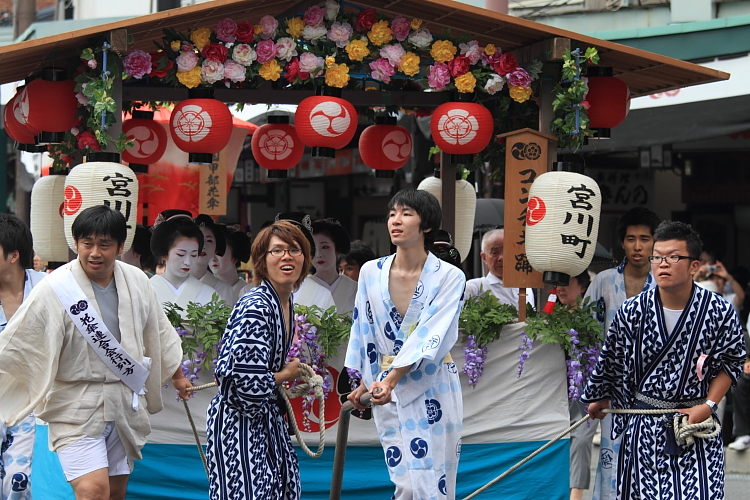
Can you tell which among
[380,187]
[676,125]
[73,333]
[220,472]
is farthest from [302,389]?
[380,187]

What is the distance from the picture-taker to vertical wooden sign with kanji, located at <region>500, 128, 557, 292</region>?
21.5 ft

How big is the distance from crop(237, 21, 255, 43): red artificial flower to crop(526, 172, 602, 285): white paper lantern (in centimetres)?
220

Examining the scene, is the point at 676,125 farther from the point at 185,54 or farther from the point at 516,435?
the point at 185,54

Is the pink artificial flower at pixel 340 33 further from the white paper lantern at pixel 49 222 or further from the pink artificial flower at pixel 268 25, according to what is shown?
the white paper lantern at pixel 49 222

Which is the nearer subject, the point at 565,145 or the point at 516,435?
the point at 516,435

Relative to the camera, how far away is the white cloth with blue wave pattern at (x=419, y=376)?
486cm

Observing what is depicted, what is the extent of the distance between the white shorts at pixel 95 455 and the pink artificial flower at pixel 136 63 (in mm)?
2689

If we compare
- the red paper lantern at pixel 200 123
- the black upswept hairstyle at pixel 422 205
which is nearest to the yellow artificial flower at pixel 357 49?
the red paper lantern at pixel 200 123

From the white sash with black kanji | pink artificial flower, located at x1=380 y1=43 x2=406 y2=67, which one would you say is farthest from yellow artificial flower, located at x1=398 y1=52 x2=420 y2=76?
the white sash with black kanji

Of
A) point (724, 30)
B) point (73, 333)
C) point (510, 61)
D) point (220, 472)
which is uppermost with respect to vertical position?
point (724, 30)

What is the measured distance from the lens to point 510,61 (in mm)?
6852

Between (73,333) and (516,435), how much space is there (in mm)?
3020

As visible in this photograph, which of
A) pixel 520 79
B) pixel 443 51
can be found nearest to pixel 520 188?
pixel 520 79

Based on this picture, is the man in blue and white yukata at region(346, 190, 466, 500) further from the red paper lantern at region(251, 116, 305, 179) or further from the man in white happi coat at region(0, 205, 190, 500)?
the red paper lantern at region(251, 116, 305, 179)
